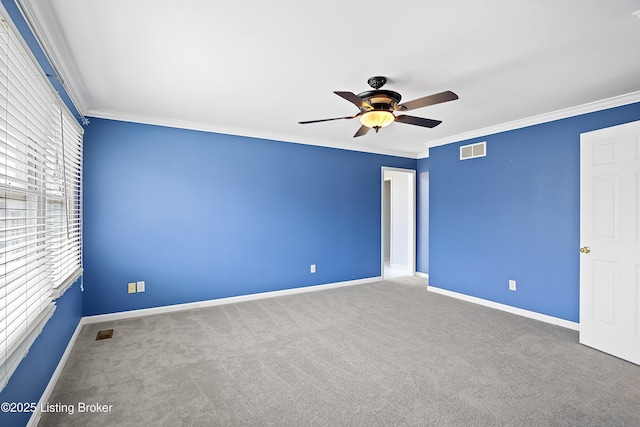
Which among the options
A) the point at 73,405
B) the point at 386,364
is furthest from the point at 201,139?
the point at 386,364

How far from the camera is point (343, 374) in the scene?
2.43m

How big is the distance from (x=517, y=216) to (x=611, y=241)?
117 centimetres

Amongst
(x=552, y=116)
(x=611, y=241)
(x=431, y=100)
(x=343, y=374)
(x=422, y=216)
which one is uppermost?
(x=552, y=116)

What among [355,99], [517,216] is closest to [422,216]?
[517,216]

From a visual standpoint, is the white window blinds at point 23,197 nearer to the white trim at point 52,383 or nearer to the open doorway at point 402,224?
the white trim at point 52,383

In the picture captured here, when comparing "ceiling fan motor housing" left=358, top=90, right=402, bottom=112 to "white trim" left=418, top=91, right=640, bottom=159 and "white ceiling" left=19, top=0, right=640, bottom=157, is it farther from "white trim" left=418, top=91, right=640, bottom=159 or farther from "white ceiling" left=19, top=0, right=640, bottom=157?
"white trim" left=418, top=91, right=640, bottom=159

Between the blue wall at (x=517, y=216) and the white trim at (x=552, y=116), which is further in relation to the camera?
the blue wall at (x=517, y=216)

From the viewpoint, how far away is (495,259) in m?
4.21

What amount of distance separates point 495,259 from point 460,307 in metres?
0.79

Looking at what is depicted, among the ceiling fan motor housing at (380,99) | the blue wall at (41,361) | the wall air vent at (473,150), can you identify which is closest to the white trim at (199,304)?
the blue wall at (41,361)

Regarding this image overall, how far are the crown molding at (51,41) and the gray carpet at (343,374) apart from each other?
229 centimetres

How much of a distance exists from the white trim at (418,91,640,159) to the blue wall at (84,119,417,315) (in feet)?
5.44

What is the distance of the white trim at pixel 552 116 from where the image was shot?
3.09m

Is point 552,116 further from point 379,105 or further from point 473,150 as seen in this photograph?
point 379,105
